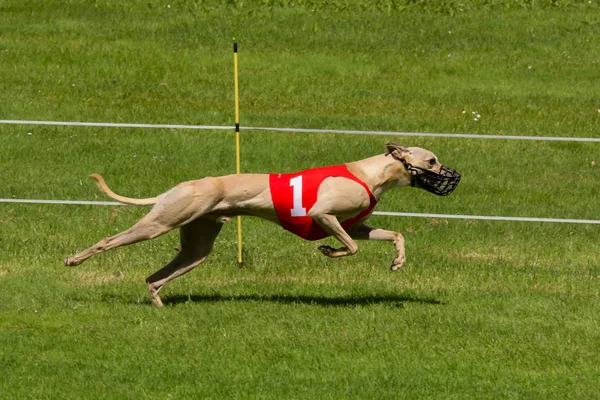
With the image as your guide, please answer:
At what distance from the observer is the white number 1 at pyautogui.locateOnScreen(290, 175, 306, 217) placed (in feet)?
34.0

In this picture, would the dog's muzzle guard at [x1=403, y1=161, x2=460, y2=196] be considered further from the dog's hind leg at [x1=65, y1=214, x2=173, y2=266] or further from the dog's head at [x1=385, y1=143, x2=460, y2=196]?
the dog's hind leg at [x1=65, y1=214, x2=173, y2=266]

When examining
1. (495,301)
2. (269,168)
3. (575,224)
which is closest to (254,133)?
(269,168)

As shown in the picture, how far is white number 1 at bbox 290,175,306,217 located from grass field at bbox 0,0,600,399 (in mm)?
892

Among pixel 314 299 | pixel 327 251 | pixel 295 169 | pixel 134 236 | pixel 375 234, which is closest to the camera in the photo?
pixel 327 251

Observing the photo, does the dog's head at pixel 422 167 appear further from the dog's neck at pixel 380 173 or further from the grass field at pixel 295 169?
the grass field at pixel 295 169

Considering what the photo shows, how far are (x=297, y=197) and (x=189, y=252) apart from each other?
48.6 inches

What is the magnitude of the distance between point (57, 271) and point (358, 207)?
356 cm

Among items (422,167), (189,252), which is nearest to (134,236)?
(189,252)

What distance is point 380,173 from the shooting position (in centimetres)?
1054

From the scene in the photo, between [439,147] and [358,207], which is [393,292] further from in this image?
[439,147]

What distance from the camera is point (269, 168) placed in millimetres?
17078

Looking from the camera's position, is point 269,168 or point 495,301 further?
point 269,168

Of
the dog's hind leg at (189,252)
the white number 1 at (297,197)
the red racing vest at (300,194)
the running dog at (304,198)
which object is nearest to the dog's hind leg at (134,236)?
the running dog at (304,198)

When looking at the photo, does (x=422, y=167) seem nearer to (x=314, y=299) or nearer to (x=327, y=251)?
(x=327, y=251)
